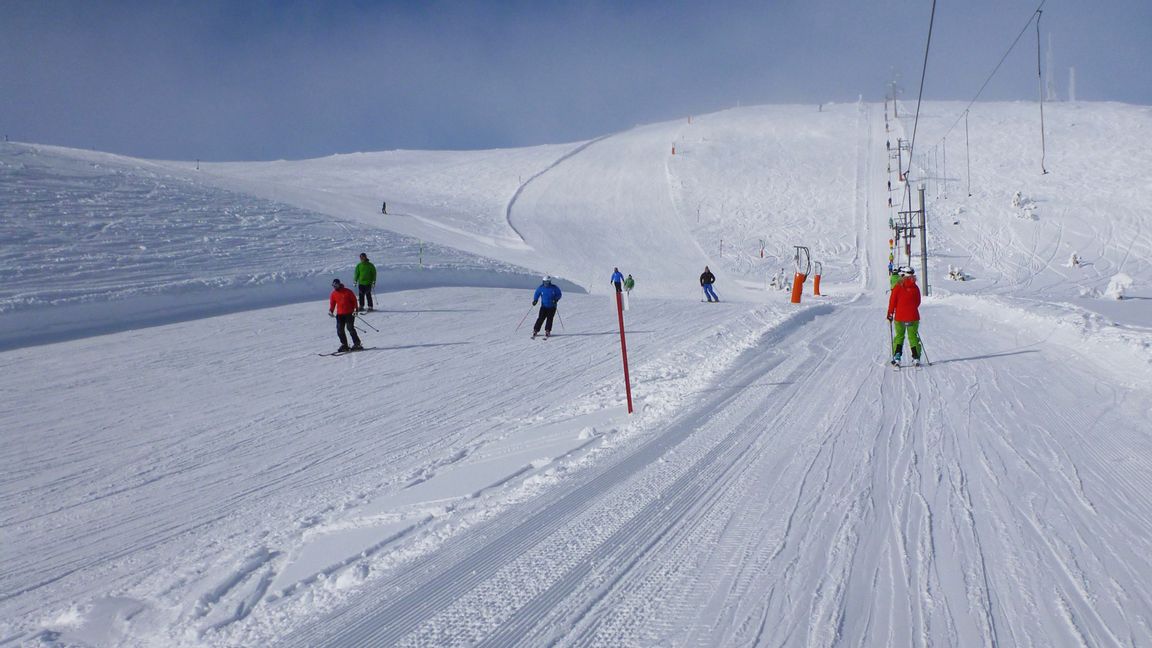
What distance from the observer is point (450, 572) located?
4.49 m

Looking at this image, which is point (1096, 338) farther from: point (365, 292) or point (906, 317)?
point (365, 292)

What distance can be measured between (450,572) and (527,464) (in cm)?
233

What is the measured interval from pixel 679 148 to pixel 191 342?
6494cm

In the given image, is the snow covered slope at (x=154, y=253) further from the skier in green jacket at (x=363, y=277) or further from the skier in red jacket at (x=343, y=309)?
the skier in red jacket at (x=343, y=309)

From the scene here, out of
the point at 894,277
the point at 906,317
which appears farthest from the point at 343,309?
the point at 894,277

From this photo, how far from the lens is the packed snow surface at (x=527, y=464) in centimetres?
398

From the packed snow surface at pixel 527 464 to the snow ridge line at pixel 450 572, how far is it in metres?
0.02

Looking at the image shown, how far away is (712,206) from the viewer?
55.3m

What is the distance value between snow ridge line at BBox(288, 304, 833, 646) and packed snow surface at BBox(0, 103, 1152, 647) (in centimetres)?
2

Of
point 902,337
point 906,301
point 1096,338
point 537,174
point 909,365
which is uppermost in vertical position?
point 537,174

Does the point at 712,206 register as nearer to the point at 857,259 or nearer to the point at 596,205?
the point at 596,205

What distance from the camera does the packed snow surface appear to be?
3.98m

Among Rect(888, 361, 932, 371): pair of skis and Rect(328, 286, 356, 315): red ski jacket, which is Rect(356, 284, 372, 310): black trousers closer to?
Rect(328, 286, 356, 315): red ski jacket

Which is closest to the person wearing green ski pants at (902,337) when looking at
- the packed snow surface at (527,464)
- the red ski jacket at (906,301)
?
the red ski jacket at (906,301)
